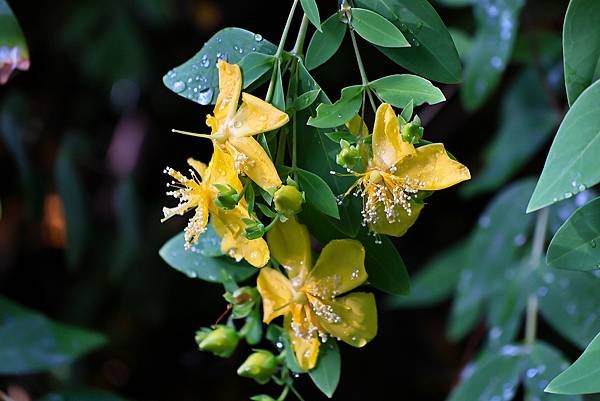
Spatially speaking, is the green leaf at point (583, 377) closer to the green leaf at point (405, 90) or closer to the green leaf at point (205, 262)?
the green leaf at point (405, 90)

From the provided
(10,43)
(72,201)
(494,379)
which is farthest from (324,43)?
(72,201)

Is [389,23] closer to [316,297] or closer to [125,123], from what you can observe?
[316,297]

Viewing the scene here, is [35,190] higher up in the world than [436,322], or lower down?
higher up

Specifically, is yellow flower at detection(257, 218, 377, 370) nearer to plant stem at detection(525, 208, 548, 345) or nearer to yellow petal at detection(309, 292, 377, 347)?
yellow petal at detection(309, 292, 377, 347)

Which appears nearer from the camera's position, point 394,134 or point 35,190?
point 394,134

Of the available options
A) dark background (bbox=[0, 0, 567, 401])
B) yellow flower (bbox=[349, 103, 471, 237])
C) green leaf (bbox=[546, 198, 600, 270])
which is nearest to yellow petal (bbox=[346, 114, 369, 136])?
yellow flower (bbox=[349, 103, 471, 237])

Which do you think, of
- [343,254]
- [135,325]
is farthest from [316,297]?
[135,325]

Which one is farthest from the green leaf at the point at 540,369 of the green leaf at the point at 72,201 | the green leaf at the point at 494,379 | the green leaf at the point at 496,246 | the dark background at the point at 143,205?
the green leaf at the point at 72,201
